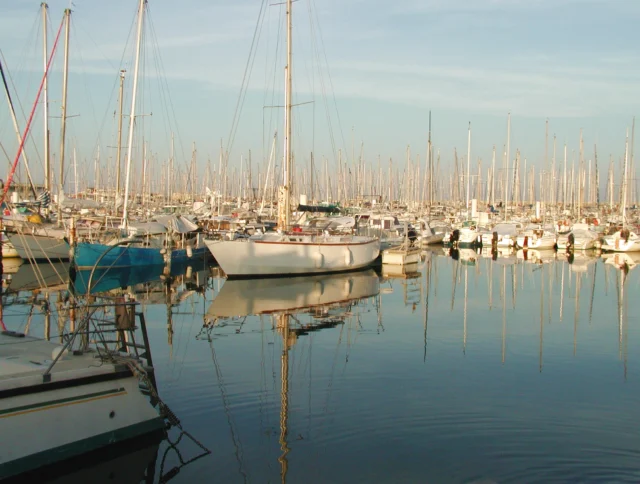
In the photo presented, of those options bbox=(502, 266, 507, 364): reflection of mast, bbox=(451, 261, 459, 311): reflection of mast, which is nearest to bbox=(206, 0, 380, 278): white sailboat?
bbox=(451, 261, 459, 311): reflection of mast

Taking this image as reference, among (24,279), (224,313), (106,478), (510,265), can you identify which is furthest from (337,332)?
(510,265)

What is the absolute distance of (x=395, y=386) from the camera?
14.9 metres

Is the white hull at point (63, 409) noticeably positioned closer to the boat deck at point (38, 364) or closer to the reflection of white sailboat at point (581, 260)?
the boat deck at point (38, 364)

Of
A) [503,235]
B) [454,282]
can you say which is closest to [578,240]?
[503,235]

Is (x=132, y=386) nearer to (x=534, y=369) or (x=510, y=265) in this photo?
(x=534, y=369)

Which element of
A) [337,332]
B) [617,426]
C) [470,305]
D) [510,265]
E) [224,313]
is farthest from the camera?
[510,265]

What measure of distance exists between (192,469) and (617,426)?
7154 millimetres

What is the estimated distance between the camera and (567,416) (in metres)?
12.8

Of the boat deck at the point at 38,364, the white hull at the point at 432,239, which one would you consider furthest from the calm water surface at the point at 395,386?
the white hull at the point at 432,239

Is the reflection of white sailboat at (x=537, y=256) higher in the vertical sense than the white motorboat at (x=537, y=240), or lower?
lower

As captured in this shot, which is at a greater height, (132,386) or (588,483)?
(132,386)

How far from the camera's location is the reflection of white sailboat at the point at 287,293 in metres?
25.8

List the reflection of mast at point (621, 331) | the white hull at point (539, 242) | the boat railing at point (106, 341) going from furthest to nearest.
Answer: the white hull at point (539, 242) → the reflection of mast at point (621, 331) → the boat railing at point (106, 341)

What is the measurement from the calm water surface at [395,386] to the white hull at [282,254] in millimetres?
4483
